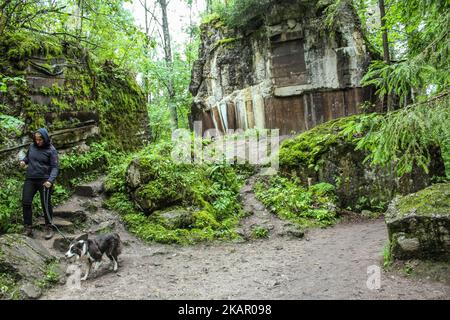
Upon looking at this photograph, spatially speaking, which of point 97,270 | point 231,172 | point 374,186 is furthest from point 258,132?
point 97,270

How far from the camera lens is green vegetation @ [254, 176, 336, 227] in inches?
376

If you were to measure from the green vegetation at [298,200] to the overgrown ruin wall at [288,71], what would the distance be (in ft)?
19.5

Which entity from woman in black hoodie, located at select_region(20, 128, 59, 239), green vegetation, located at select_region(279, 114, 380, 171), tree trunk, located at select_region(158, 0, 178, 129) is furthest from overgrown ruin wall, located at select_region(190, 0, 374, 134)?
woman in black hoodie, located at select_region(20, 128, 59, 239)

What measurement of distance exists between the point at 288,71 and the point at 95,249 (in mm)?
13433

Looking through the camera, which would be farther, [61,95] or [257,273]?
[61,95]

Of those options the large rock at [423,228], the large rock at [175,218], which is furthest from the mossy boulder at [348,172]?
the large rock at [175,218]

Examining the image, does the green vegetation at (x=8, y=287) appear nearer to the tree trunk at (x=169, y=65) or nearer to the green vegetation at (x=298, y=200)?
the green vegetation at (x=298, y=200)

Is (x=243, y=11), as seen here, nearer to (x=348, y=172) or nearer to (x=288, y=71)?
(x=288, y=71)

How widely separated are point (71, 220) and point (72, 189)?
1.80 m

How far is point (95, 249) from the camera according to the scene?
224 inches

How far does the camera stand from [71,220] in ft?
26.0

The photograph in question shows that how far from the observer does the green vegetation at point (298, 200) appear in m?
9.54

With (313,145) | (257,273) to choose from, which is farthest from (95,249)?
(313,145)

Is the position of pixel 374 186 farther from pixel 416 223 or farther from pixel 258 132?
pixel 258 132
